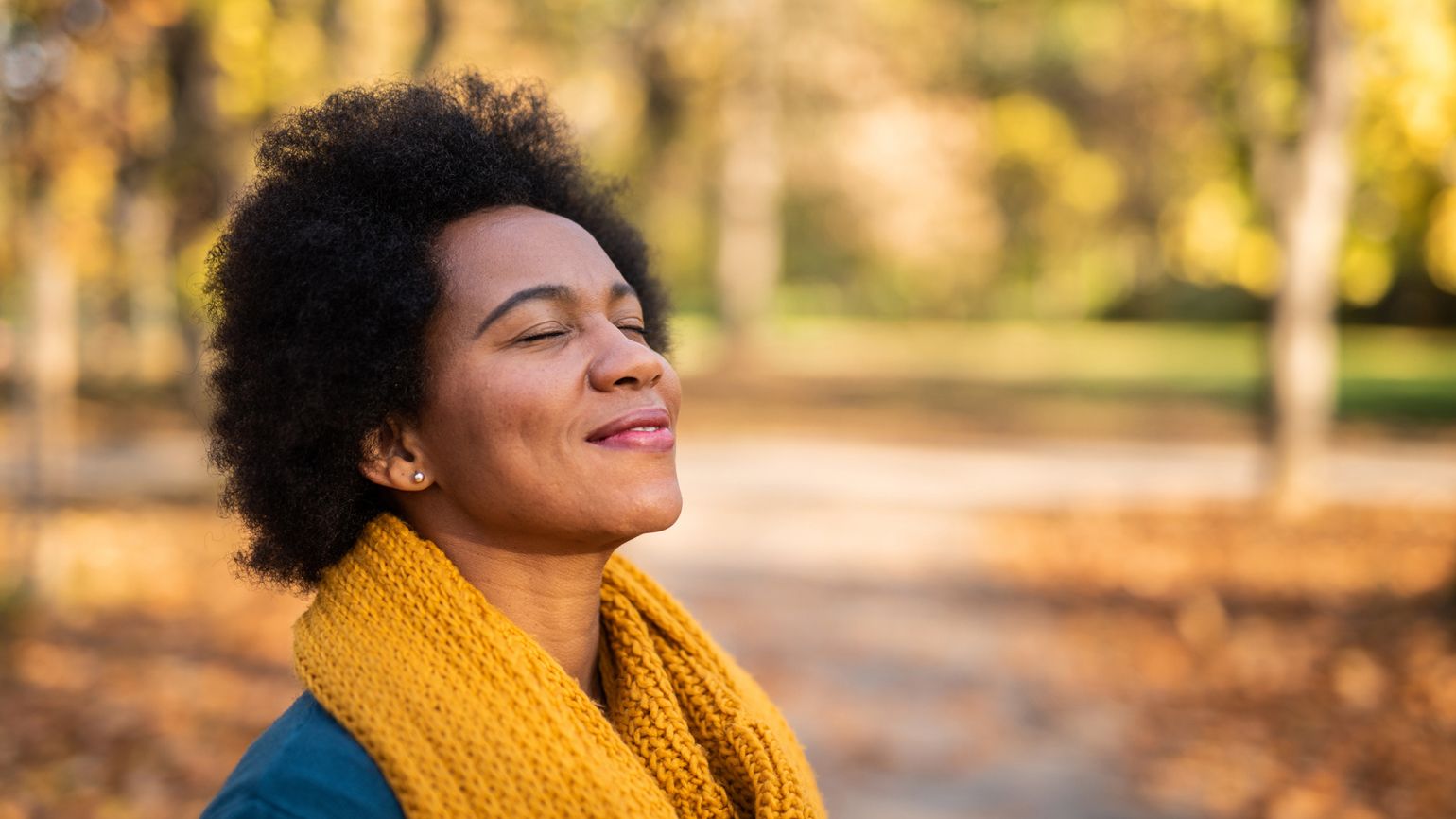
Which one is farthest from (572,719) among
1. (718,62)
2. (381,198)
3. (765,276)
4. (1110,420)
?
(765,276)

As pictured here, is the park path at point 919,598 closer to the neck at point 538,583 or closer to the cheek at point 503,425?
the neck at point 538,583

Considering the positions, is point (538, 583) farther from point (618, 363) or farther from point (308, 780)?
point (308, 780)

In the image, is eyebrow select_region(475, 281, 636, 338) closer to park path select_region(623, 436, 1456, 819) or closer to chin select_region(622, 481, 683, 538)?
chin select_region(622, 481, 683, 538)

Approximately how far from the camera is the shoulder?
155 cm

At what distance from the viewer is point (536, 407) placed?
189cm

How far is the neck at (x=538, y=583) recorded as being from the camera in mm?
1960

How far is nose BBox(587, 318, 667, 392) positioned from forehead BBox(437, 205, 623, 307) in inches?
3.1

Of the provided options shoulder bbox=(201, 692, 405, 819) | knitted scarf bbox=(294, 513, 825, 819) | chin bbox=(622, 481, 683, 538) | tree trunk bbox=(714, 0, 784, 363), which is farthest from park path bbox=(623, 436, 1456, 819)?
tree trunk bbox=(714, 0, 784, 363)

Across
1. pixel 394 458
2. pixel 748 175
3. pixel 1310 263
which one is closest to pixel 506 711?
pixel 394 458

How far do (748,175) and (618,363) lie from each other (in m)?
25.2

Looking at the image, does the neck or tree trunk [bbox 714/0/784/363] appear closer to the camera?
the neck

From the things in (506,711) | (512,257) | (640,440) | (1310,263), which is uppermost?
(1310,263)

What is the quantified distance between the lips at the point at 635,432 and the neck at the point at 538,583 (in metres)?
0.18

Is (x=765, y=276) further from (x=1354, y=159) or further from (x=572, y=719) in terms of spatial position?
(x=572, y=719)
